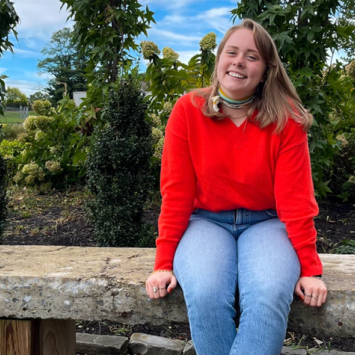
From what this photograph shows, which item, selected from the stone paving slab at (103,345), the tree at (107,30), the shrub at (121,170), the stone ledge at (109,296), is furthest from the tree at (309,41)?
Answer: the stone paving slab at (103,345)

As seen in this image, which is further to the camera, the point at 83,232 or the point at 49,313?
the point at 83,232

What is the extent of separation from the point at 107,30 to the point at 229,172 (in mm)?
2564

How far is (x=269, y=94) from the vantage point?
1915 millimetres

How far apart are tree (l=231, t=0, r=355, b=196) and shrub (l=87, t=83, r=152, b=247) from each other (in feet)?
4.36

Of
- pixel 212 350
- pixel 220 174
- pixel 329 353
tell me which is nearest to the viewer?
pixel 212 350

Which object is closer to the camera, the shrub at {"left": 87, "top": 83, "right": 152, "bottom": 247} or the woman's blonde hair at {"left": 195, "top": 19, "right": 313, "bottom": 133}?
the woman's blonde hair at {"left": 195, "top": 19, "right": 313, "bottom": 133}

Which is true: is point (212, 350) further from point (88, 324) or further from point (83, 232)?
point (83, 232)

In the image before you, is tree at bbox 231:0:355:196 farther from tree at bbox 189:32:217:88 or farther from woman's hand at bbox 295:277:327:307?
woman's hand at bbox 295:277:327:307

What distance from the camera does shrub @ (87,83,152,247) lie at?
124 inches

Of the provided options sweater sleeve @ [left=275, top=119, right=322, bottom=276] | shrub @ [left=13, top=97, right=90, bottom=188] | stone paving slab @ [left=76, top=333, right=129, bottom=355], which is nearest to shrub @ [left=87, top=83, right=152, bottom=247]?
stone paving slab @ [left=76, top=333, right=129, bottom=355]

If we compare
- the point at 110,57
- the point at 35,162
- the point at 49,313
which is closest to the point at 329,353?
the point at 49,313

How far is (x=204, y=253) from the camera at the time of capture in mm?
1671

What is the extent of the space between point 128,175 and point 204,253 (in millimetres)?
1574

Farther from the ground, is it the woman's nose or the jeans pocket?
the woman's nose
